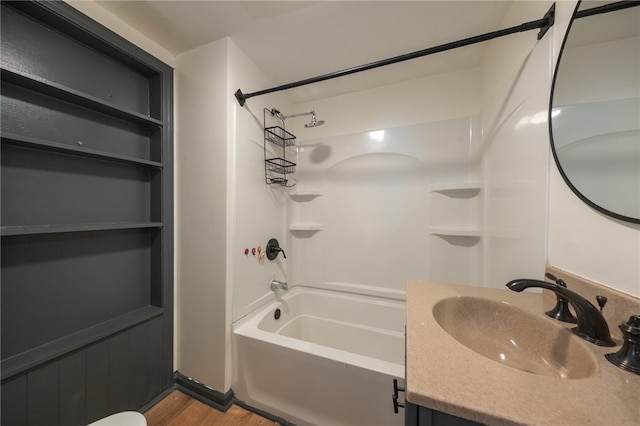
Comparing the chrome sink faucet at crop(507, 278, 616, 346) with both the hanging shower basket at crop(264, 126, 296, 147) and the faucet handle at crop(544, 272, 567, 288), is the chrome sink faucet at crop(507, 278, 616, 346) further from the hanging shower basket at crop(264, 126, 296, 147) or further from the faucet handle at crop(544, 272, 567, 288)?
the hanging shower basket at crop(264, 126, 296, 147)

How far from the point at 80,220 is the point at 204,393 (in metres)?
1.33

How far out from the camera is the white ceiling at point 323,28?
1.21 meters

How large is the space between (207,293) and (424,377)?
1.43 metres

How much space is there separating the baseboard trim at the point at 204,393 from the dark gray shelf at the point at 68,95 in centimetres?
179

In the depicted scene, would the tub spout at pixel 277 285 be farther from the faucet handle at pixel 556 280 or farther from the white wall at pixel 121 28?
the white wall at pixel 121 28

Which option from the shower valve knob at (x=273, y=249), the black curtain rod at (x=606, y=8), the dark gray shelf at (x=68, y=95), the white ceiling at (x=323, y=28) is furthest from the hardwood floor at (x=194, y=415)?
the white ceiling at (x=323, y=28)

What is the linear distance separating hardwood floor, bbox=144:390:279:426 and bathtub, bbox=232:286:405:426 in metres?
0.07

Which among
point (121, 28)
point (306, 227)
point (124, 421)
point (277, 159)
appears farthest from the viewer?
point (306, 227)

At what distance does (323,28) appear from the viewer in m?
1.36

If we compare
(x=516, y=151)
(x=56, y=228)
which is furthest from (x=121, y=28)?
(x=516, y=151)

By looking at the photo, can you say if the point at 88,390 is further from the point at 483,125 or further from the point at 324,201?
the point at 483,125

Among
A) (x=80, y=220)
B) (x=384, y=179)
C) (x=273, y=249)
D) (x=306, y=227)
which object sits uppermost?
(x=384, y=179)

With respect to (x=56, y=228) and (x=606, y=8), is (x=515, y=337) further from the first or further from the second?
(x=56, y=228)

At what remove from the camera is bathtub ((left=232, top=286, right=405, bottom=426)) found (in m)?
1.08
